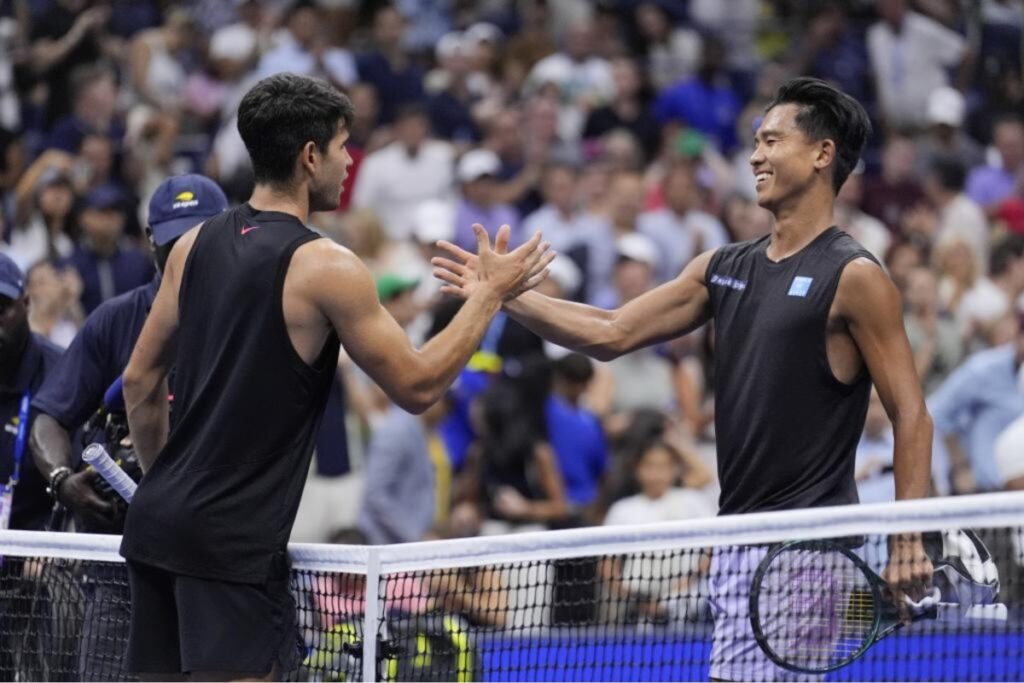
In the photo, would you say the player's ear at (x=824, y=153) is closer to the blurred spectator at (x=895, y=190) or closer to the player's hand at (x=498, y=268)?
the player's hand at (x=498, y=268)

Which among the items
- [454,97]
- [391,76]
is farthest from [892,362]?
[391,76]

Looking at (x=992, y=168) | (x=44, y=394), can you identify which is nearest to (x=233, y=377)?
(x=44, y=394)

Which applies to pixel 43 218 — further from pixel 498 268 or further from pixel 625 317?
pixel 498 268

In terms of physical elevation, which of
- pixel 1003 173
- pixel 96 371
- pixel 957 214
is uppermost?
pixel 1003 173

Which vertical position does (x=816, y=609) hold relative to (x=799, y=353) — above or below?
below

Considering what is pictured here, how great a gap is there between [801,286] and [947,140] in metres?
11.5

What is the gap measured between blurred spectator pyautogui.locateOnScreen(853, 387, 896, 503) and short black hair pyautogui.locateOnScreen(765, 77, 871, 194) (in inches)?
156

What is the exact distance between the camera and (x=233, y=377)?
495cm

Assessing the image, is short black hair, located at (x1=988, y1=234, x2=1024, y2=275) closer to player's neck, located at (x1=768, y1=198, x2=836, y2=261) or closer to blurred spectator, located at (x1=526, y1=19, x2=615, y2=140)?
blurred spectator, located at (x1=526, y1=19, x2=615, y2=140)

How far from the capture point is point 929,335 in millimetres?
12820

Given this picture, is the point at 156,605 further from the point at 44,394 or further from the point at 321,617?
the point at 44,394

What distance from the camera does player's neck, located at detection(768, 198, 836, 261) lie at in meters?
5.73

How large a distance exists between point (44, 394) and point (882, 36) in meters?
12.9

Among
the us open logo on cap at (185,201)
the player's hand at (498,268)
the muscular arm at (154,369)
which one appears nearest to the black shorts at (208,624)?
the muscular arm at (154,369)
